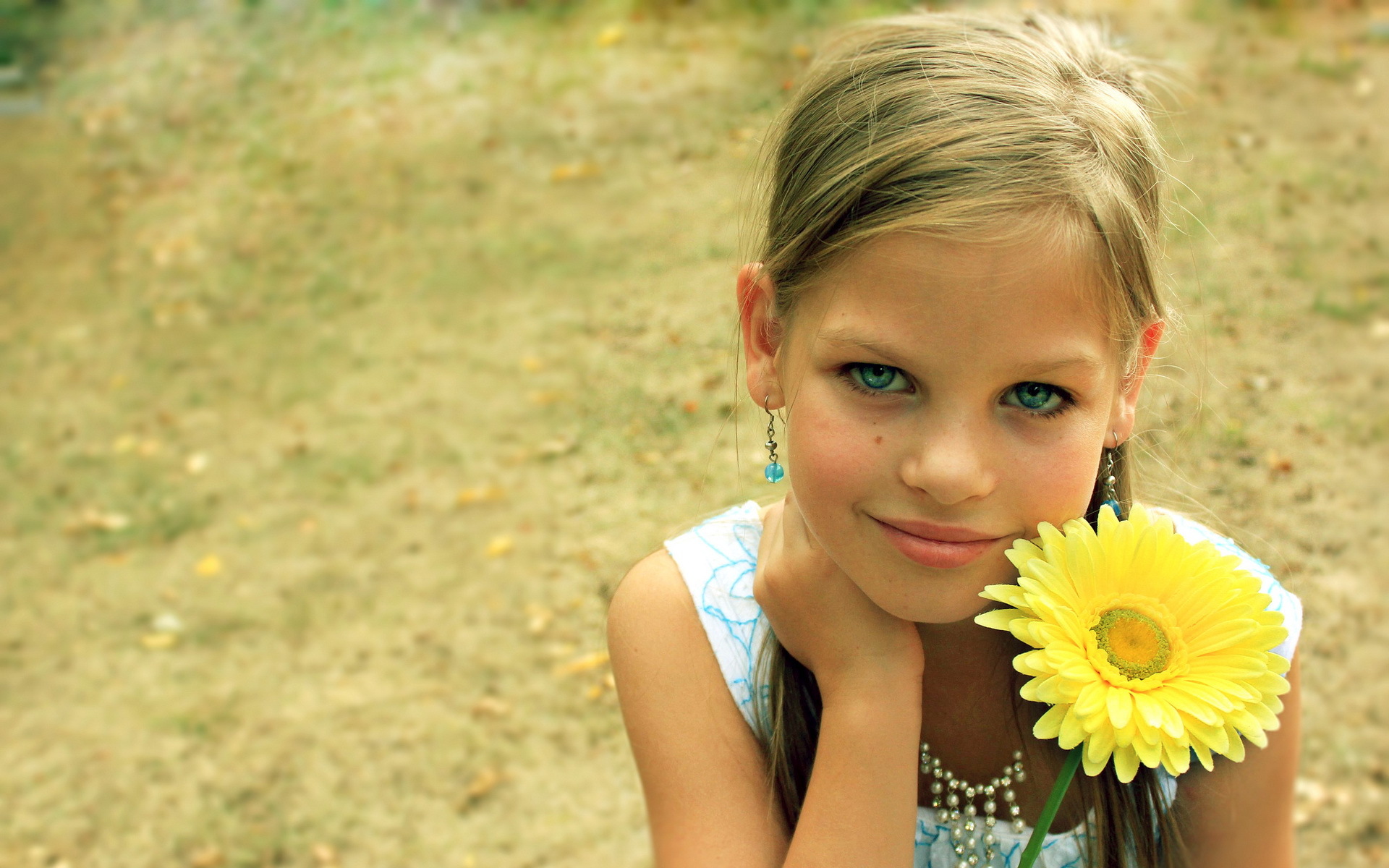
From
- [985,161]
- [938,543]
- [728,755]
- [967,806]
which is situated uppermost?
[985,161]

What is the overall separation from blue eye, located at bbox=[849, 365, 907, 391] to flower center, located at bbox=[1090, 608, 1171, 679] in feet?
1.27

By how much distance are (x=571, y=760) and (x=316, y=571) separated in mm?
1387

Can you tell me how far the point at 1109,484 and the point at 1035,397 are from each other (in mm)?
420

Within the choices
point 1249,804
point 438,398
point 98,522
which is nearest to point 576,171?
point 438,398

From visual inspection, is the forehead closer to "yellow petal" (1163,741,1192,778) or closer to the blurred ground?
"yellow petal" (1163,741,1192,778)

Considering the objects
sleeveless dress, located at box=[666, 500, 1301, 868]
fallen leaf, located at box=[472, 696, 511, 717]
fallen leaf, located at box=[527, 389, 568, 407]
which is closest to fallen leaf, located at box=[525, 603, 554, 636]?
fallen leaf, located at box=[472, 696, 511, 717]

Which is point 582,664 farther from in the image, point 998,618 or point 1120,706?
point 1120,706

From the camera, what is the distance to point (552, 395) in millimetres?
5227

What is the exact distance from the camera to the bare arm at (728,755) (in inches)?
65.0

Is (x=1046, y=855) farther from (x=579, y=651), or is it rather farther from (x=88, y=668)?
(x=88, y=668)

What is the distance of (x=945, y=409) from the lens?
1.50 meters

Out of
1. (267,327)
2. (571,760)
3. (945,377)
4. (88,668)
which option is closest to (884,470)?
(945,377)

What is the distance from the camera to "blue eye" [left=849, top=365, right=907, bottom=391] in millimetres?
1543

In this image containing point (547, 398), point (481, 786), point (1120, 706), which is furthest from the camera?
point (547, 398)
